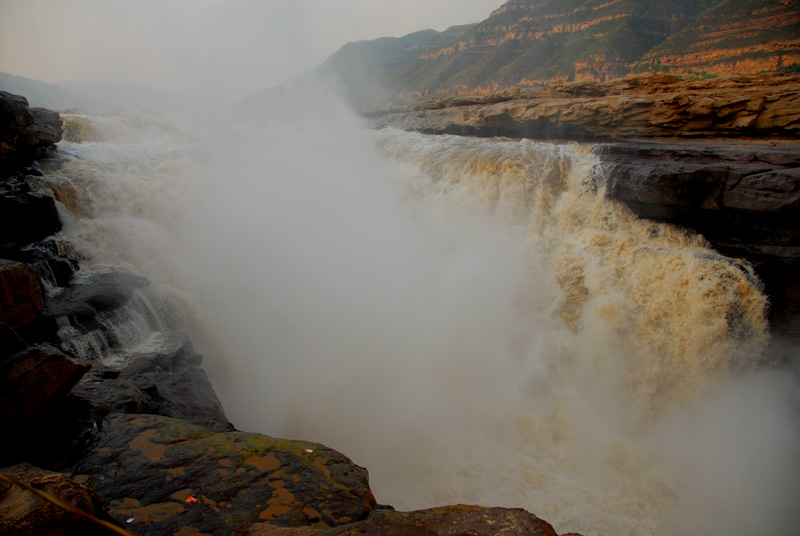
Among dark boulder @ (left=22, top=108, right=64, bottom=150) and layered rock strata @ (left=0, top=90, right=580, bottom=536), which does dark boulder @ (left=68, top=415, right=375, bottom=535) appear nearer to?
layered rock strata @ (left=0, top=90, right=580, bottom=536)

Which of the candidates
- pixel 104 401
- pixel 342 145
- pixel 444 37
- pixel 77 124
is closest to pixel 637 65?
pixel 342 145

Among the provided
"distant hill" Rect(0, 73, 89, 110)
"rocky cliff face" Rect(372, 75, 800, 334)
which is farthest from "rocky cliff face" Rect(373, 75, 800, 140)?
"distant hill" Rect(0, 73, 89, 110)

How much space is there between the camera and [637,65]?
32.3 meters

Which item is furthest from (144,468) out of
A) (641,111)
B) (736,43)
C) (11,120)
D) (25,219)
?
→ (736,43)

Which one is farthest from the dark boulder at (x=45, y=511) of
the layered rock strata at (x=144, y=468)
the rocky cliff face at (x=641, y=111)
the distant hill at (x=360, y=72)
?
the distant hill at (x=360, y=72)

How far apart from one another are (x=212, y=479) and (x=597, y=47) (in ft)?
152

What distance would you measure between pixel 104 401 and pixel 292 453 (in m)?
2.13

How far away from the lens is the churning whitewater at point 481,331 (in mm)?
5516

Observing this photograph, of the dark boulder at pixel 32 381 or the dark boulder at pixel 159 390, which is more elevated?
the dark boulder at pixel 32 381

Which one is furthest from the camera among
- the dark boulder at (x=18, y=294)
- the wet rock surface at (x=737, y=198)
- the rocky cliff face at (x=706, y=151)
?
the rocky cliff face at (x=706, y=151)

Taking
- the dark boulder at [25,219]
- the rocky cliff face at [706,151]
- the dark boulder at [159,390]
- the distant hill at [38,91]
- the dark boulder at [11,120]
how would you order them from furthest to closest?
the distant hill at [38,91], the dark boulder at [11,120], the rocky cliff face at [706,151], the dark boulder at [25,219], the dark boulder at [159,390]

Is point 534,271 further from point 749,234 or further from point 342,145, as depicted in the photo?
point 342,145

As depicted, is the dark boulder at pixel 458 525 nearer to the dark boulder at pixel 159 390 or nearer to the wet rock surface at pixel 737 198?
the dark boulder at pixel 159 390

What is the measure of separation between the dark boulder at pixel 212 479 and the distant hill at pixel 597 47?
97.5 feet
